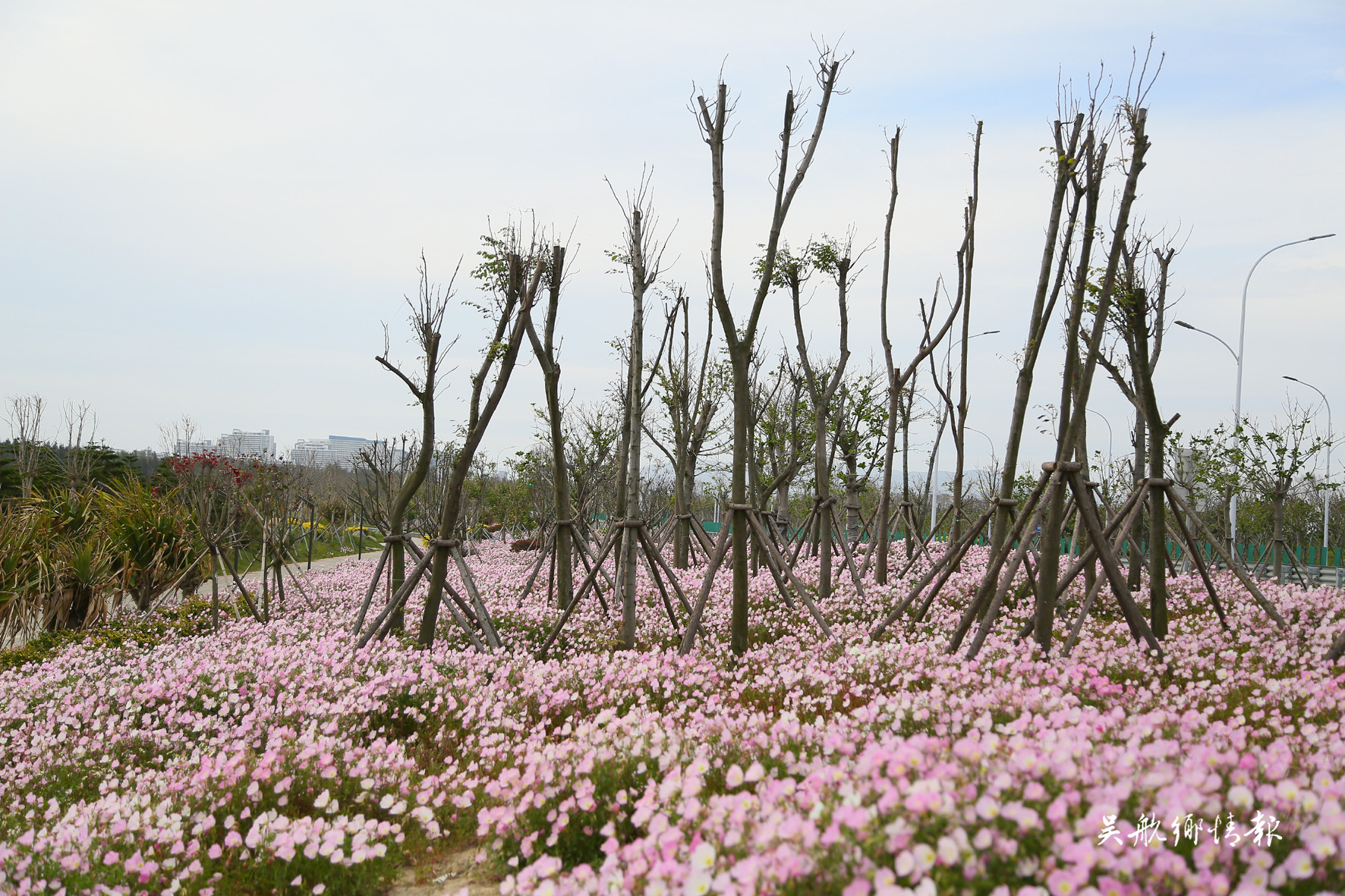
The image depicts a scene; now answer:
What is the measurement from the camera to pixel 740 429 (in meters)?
7.27

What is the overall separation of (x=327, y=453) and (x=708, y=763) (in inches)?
6569

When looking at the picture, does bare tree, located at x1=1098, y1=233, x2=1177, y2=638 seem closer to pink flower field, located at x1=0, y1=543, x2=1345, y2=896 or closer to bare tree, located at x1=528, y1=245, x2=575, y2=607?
pink flower field, located at x1=0, y1=543, x2=1345, y2=896

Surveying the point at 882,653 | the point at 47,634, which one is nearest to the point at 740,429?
the point at 882,653

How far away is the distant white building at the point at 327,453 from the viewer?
62.8ft

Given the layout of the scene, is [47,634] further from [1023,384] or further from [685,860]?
[1023,384]

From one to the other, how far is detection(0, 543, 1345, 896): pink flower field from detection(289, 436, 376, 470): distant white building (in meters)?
8.19

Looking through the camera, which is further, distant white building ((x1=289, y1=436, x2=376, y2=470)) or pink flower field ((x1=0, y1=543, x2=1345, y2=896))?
distant white building ((x1=289, y1=436, x2=376, y2=470))

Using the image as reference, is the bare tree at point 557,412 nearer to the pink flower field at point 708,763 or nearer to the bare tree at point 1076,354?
the pink flower field at point 708,763

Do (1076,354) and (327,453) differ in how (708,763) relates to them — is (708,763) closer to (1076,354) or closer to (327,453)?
(1076,354)

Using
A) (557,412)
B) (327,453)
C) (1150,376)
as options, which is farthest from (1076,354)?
(327,453)

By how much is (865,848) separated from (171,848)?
320cm

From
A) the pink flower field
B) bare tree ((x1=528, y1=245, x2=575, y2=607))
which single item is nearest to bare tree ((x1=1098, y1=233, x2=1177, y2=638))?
the pink flower field

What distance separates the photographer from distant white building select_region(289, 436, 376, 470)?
1916cm

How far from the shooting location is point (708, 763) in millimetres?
3674
